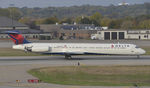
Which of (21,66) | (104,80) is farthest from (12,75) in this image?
(104,80)

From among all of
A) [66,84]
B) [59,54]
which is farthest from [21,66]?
[66,84]

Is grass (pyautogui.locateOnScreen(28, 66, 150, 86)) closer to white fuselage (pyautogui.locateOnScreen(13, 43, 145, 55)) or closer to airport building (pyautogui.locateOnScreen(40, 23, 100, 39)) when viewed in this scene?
white fuselage (pyautogui.locateOnScreen(13, 43, 145, 55))

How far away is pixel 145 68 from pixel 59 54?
51.5 feet

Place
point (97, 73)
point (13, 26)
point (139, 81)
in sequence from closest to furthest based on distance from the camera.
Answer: point (139, 81), point (97, 73), point (13, 26)

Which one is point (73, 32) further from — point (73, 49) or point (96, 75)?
point (96, 75)

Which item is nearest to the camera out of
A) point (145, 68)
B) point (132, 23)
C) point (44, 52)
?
point (145, 68)

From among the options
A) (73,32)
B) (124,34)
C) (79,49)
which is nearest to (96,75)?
(79,49)

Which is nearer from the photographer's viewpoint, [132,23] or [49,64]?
[49,64]

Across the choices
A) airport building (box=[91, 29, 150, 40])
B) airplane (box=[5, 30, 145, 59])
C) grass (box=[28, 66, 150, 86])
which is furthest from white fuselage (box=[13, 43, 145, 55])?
airport building (box=[91, 29, 150, 40])

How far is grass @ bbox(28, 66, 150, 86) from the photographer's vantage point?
34.3 meters

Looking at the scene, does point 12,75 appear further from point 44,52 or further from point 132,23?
point 132,23

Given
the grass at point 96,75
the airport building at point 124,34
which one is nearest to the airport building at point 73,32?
the airport building at point 124,34

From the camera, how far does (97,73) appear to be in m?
39.2

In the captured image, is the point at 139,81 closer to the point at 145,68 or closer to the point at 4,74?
the point at 145,68
